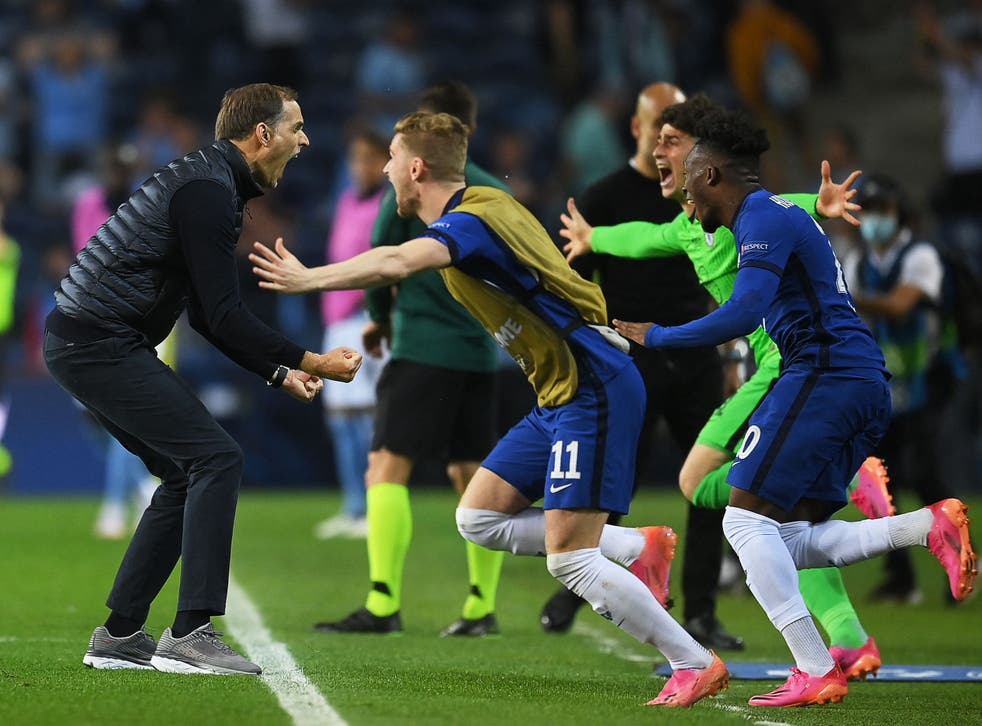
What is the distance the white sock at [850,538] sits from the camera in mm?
6188

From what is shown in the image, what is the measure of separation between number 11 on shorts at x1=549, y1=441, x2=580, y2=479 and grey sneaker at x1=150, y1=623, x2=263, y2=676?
4.47ft

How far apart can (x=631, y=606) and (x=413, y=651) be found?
66.1 inches

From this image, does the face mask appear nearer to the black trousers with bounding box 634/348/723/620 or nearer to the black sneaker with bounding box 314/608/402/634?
the black trousers with bounding box 634/348/723/620

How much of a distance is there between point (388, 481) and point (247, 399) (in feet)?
24.2

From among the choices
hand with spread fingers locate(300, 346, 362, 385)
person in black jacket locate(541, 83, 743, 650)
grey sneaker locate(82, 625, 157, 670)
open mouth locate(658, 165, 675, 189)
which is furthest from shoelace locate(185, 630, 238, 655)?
open mouth locate(658, 165, 675, 189)

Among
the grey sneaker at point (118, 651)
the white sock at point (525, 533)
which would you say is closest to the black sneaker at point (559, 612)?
the white sock at point (525, 533)

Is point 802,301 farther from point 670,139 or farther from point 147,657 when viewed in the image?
point 147,657

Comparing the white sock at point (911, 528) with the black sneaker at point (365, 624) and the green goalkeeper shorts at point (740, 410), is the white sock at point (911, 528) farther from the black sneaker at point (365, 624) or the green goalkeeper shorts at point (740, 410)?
the black sneaker at point (365, 624)

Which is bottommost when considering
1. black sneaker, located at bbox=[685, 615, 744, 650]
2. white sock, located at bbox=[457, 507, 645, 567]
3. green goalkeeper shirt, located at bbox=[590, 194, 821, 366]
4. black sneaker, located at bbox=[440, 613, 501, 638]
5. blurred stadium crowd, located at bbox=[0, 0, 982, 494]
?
black sneaker, located at bbox=[440, 613, 501, 638]

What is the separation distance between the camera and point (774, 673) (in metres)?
6.86

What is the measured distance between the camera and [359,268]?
5.51 meters

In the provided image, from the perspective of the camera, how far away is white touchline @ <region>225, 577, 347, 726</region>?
531 centimetres

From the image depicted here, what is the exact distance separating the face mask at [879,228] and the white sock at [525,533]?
4230 mm

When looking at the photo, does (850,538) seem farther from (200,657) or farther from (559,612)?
(200,657)
